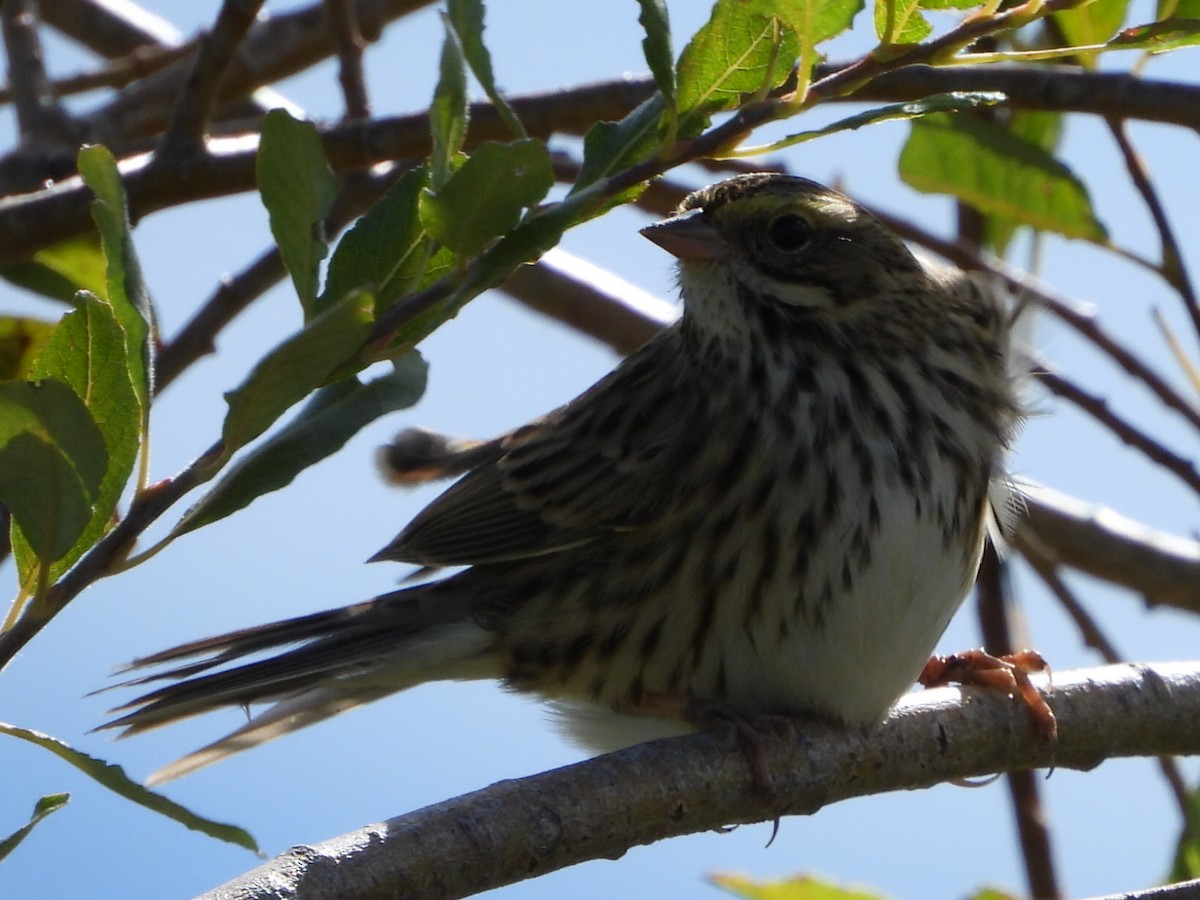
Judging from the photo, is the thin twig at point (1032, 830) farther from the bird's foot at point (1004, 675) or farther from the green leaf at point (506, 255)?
the green leaf at point (506, 255)

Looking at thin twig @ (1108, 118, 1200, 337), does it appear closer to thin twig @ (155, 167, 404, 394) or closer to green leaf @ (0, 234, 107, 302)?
thin twig @ (155, 167, 404, 394)

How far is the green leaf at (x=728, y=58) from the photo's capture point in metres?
1.50

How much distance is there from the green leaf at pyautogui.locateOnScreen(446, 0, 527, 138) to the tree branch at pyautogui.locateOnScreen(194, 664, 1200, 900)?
2.56ft

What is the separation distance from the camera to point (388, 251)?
143 centimetres

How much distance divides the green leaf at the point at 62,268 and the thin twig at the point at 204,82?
0.20 meters

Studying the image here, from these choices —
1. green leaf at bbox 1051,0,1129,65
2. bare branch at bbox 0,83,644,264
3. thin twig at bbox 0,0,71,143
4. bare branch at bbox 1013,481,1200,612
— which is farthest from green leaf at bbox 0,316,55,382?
bare branch at bbox 1013,481,1200,612

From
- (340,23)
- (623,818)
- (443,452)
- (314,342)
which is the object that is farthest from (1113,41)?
(443,452)

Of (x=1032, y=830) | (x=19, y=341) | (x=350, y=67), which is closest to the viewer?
(x=19, y=341)

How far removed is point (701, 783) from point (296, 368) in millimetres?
1250

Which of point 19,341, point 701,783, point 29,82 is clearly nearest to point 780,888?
point 701,783

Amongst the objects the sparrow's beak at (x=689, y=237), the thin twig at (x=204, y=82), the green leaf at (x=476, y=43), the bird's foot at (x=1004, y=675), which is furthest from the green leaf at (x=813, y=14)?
the bird's foot at (x=1004, y=675)

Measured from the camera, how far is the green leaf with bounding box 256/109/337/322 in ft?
4.58

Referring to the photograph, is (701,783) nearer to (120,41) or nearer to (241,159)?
(241,159)

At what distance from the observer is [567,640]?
3.14m
